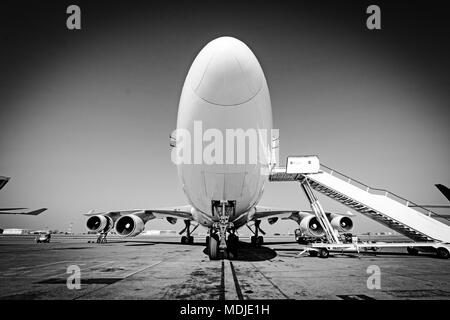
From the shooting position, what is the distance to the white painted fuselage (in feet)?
22.3

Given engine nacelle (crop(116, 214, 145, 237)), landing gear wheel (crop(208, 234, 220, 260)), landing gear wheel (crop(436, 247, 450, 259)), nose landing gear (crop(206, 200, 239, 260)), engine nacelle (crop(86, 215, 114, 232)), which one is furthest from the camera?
engine nacelle (crop(86, 215, 114, 232))

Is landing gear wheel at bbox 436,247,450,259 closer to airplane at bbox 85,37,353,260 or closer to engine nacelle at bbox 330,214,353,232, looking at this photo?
engine nacelle at bbox 330,214,353,232

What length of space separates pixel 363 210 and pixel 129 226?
15107mm

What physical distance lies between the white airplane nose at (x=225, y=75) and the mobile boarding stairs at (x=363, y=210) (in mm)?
8395

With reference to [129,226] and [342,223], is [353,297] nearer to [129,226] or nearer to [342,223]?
[342,223]

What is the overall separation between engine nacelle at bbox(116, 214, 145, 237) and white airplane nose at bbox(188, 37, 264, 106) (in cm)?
1434

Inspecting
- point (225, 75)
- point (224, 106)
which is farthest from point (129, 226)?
point (225, 75)

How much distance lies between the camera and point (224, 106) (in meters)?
6.94

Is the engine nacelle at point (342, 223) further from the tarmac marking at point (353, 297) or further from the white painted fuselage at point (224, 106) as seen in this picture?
the tarmac marking at point (353, 297)

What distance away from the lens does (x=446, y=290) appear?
548 centimetres

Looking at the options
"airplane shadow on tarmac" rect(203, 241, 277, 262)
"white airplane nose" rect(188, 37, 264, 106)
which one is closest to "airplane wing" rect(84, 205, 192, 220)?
"airplane shadow on tarmac" rect(203, 241, 277, 262)
